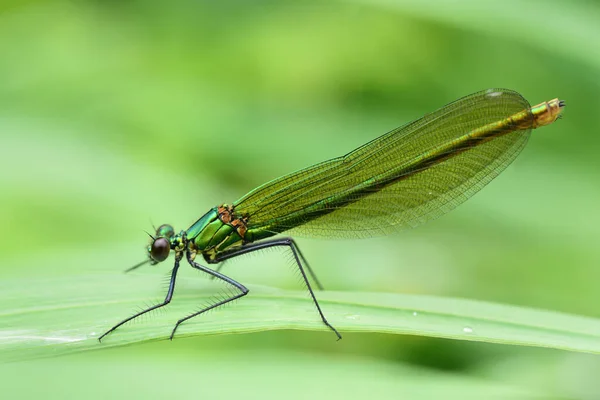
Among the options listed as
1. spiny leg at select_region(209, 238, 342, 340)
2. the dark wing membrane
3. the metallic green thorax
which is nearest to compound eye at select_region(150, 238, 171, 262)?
the metallic green thorax

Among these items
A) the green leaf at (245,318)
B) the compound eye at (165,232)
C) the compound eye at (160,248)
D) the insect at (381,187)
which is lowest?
the green leaf at (245,318)

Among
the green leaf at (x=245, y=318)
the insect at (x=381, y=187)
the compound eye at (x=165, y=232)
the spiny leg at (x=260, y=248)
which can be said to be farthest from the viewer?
the compound eye at (x=165, y=232)

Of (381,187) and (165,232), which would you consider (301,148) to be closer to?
(381,187)

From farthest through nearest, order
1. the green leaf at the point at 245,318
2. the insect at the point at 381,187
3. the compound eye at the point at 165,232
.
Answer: the compound eye at the point at 165,232
the insect at the point at 381,187
the green leaf at the point at 245,318

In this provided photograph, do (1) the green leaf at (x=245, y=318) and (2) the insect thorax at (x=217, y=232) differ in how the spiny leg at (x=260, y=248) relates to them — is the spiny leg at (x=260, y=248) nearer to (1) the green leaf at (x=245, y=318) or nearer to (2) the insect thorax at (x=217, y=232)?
(2) the insect thorax at (x=217, y=232)

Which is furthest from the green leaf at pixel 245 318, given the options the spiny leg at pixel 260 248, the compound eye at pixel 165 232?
the compound eye at pixel 165 232

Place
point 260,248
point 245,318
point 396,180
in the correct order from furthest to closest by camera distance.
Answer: point 260,248 < point 396,180 < point 245,318

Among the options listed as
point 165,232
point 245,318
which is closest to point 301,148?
point 165,232

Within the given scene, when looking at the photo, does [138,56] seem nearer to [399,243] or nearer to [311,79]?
[311,79]

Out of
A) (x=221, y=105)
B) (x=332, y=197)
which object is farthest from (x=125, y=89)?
(x=332, y=197)
